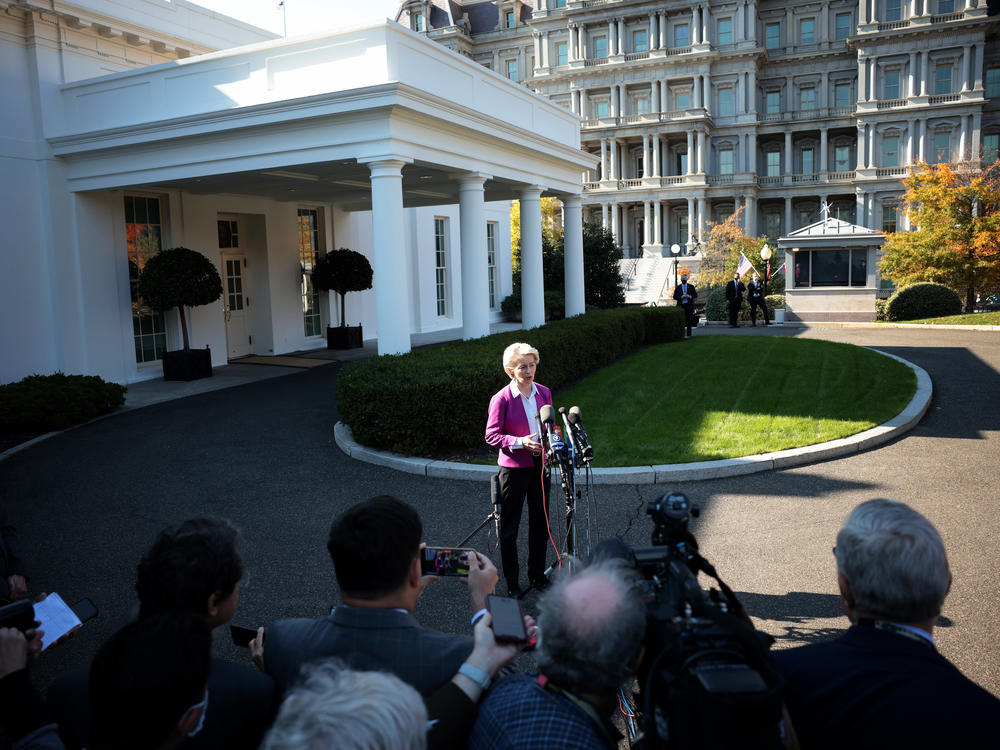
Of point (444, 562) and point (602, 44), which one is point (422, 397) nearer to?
point (444, 562)

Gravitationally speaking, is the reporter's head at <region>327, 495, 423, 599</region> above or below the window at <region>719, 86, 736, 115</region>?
below

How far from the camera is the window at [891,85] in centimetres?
5922

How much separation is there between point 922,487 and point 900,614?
637 centimetres

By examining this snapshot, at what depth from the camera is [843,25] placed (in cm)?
6144

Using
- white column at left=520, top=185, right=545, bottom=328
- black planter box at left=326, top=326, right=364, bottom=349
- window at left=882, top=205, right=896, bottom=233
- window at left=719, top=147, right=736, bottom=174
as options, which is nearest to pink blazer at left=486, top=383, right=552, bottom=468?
white column at left=520, top=185, right=545, bottom=328

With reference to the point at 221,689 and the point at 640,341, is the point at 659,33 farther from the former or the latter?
the point at 221,689

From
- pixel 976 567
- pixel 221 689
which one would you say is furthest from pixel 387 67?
pixel 221 689

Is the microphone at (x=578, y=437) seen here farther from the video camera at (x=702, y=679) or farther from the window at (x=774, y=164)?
the window at (x=774, y=164)

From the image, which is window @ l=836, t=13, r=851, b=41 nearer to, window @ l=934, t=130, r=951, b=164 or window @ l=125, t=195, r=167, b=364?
window @ l=934, t=130, r=951, b=164

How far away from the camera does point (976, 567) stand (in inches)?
223

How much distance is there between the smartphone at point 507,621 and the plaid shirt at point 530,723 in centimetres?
19

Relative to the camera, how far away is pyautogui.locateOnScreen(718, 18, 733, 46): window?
2440 inches

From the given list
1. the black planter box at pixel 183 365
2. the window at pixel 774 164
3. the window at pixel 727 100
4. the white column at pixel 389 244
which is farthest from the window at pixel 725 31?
the white column at pixel 389 244

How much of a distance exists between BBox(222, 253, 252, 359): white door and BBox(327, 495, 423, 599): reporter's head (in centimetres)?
1784
